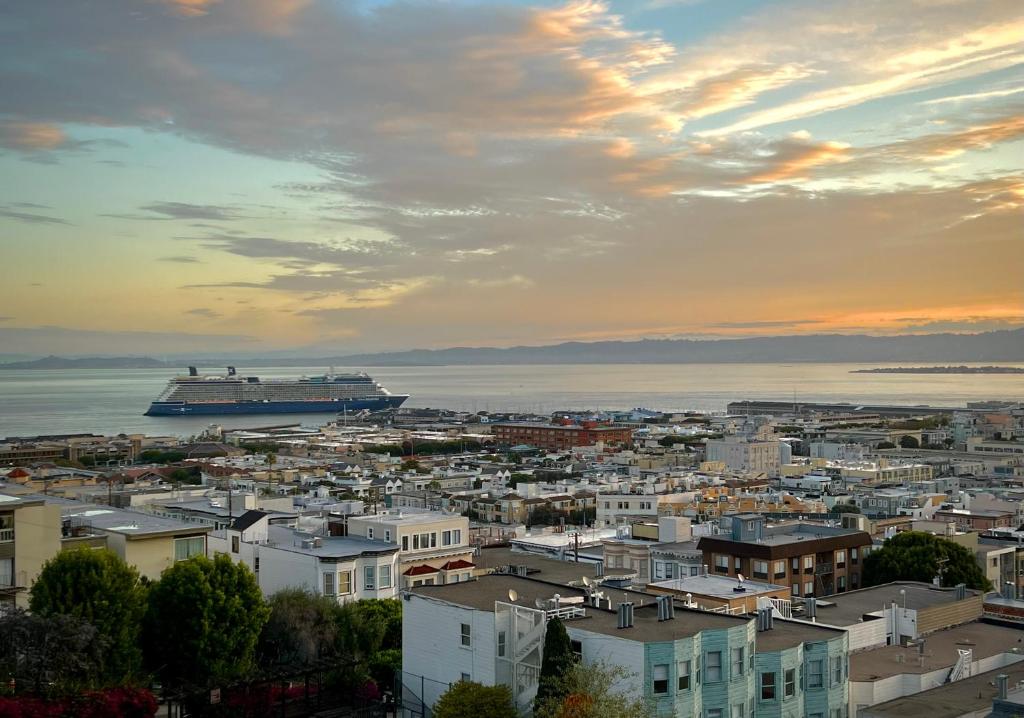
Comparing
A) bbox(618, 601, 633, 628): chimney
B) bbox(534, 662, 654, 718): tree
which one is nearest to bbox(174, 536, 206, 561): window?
bbox(534, 662, 654, 718): tree

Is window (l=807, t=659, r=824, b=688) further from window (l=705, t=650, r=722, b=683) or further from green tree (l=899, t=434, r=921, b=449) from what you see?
green tree (l=899, t=434, r=921, b=449)

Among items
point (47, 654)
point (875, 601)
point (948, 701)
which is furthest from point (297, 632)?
point (948, 701)

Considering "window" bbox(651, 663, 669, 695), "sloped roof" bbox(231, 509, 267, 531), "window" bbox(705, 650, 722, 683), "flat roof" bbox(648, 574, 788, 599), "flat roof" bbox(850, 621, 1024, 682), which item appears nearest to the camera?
"window" bbox(651, 663, 669, 695)

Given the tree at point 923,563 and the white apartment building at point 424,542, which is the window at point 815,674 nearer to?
the tree at point 923,563

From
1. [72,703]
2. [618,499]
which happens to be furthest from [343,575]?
[618,499]

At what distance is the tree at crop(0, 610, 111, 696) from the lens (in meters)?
19.2

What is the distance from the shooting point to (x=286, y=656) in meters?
26.7

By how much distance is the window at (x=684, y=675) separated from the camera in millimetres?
16781

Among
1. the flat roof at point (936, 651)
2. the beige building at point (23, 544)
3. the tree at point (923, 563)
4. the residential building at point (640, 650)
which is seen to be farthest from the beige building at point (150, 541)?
the tree at point (923, 563)

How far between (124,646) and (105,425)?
563ft

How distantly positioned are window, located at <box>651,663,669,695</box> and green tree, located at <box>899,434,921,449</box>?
392ft

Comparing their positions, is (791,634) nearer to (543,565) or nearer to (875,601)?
(875,601)

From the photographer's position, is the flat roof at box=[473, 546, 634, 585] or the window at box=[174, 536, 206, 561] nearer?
the window at box=[174, 536, 206, 561]

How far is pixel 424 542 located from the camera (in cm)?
3550
